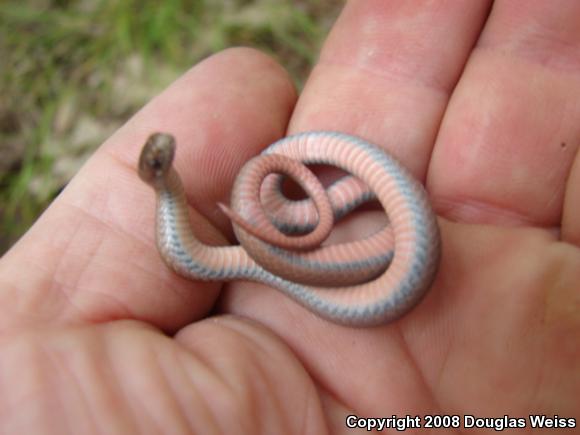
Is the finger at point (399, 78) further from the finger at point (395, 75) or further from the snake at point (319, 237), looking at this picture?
the snake at point (319, 237)

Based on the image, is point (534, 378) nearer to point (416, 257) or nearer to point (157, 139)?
point (416, 257)

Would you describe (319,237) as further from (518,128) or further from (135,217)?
(518,128)

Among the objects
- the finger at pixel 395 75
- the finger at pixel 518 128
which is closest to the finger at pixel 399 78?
the finger at pixel 395 75

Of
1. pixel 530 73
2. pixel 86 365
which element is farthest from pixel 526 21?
pixel 86 365

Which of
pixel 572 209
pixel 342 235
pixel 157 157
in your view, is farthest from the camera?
pixel 342 235

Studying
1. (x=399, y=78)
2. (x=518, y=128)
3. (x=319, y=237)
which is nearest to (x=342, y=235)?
(x=319, y=237)

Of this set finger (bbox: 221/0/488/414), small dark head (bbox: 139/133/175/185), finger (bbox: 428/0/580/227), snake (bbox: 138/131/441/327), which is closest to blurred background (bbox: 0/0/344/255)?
finger (bbox: 221/0/488/414)
